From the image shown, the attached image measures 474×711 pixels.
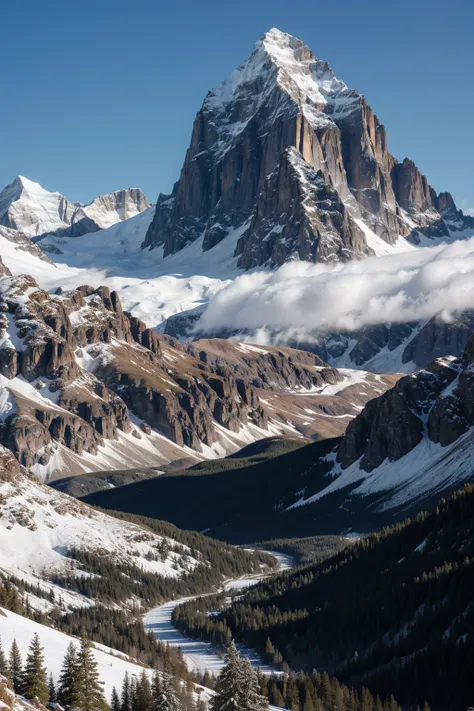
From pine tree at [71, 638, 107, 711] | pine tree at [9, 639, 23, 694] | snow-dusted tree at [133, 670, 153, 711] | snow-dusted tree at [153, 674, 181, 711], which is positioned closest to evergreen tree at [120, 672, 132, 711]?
snow-dusted tree at [133, 670, 153, 711]

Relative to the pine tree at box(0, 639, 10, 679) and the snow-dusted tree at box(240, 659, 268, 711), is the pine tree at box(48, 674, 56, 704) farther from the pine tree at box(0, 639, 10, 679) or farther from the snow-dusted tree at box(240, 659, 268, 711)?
the snow-dusted tree at box(240, 659, 268, 711)

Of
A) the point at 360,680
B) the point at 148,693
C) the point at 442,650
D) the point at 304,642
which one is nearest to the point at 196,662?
the point at 304,642

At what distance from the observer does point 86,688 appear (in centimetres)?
10262

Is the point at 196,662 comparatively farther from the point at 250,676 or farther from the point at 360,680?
the point at 250,676

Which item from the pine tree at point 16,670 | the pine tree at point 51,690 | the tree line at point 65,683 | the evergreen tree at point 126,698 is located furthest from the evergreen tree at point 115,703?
the pine tree at point 16,670

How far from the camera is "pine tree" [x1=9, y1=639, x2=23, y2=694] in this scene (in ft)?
335

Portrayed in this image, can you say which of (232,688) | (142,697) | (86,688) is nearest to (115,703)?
(142,697)

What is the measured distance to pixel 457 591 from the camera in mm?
160875

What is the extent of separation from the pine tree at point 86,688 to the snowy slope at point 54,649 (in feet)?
33.3

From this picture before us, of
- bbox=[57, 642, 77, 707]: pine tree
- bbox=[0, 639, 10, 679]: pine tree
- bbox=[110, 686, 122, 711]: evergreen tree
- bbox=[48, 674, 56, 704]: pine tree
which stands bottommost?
bbox=[110, 686, 122, 711]: evergreen tree

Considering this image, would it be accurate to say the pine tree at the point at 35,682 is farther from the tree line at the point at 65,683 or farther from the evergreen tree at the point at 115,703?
the evergreen tree at the point at 115,703

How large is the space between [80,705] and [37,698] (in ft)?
13.1

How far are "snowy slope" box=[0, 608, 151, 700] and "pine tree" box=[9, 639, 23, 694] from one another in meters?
6.72

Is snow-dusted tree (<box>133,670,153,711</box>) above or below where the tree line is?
below
